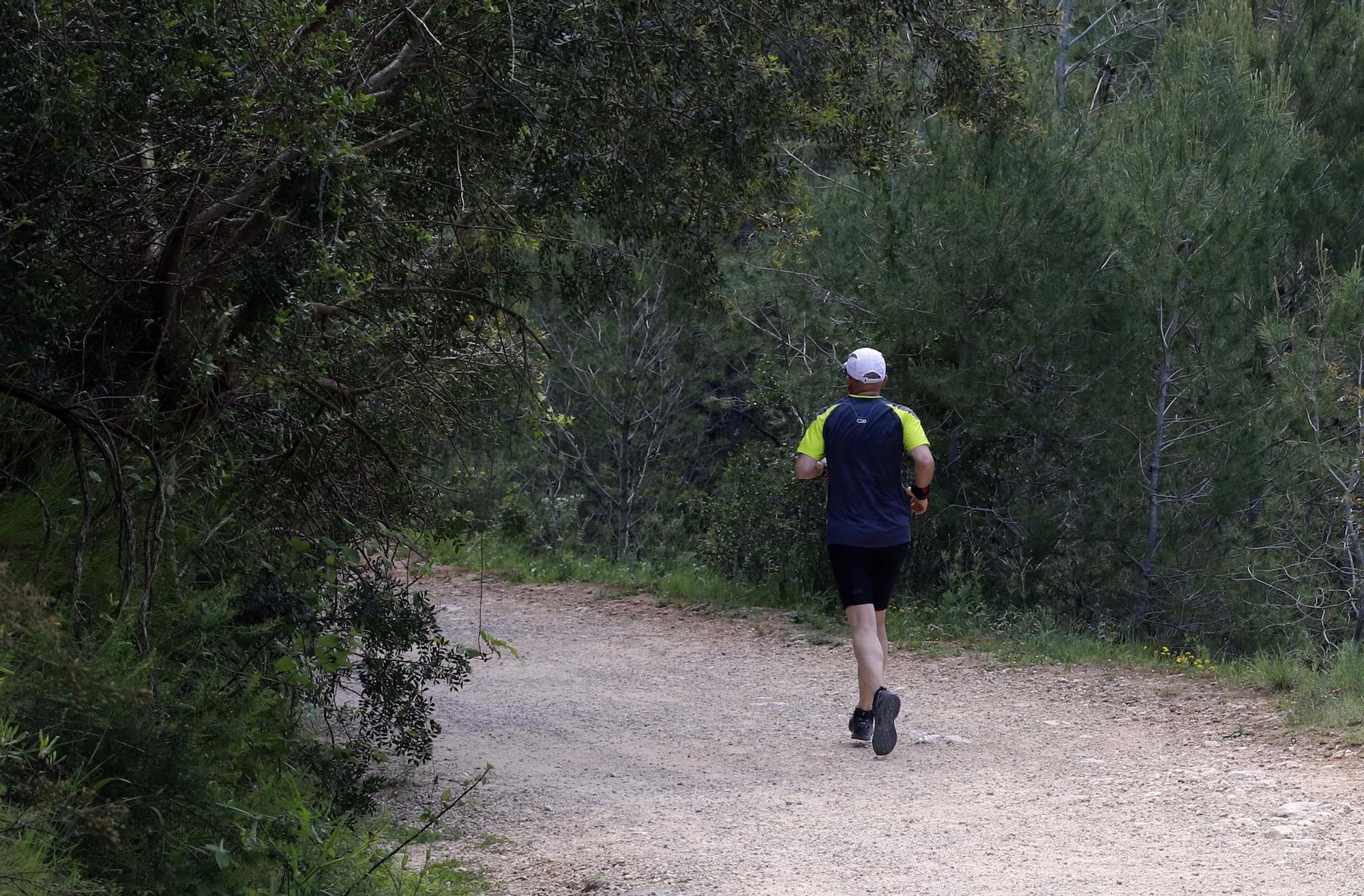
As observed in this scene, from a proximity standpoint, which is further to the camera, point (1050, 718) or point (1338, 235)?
point (1338, 235)

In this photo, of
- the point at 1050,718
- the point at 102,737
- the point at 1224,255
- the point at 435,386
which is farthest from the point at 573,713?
the point at 1224,255

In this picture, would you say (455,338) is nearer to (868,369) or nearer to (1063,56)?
(868,369)

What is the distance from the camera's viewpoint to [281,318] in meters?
4.26

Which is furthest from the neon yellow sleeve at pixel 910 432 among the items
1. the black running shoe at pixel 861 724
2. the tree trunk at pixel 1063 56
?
the tree trunk at pixel 1063 56

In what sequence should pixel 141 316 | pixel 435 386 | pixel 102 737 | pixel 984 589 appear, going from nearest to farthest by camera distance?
1. pixel 102 737
2. pixel 141 316
3. pixel 435 386
4. pixel 984 589

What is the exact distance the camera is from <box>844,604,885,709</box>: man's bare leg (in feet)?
23.3

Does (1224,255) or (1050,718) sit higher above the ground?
(1224,255)

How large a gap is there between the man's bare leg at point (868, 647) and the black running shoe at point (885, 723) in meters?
0.10

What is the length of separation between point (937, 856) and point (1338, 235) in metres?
11.3

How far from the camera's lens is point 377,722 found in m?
5.80

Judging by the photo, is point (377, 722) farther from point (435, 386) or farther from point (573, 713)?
point (573, 713)

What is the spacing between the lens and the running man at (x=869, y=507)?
7102mm

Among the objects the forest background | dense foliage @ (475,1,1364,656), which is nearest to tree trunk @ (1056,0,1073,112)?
A: dense foliage @ (475,1,1364,656)

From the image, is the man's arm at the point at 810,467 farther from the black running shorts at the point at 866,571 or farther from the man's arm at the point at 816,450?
the black running shorts at the point at 866,571
